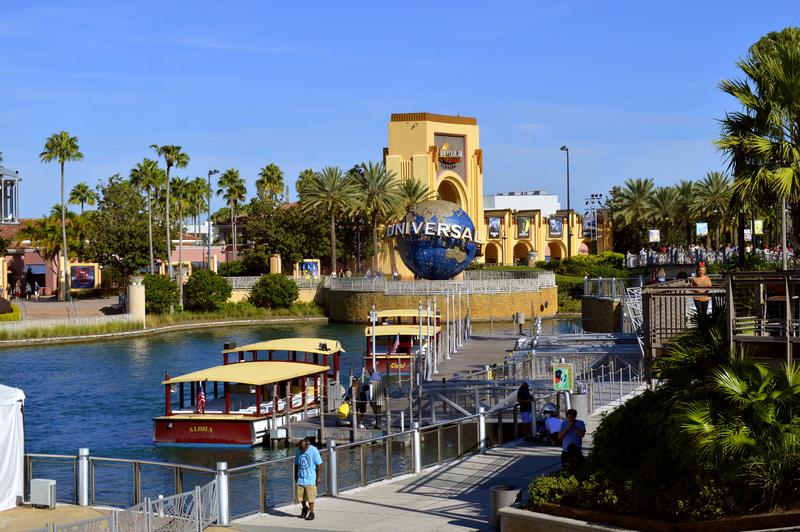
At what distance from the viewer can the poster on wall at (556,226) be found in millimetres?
115812

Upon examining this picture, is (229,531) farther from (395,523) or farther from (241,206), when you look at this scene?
(241,206)

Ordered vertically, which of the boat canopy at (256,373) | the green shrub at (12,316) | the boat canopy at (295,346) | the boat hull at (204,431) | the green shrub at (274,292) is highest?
the green shrub at (274,292)

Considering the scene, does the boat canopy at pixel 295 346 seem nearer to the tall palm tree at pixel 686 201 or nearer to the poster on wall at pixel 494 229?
the tall palm tree at pixel 686 201

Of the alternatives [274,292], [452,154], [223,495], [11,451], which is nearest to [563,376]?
[223,495]

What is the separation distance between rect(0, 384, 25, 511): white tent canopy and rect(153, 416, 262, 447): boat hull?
1128 cm

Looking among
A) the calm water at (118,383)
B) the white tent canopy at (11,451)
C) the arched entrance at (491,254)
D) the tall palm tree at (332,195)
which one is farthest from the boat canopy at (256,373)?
the arched entrance at (491,254)

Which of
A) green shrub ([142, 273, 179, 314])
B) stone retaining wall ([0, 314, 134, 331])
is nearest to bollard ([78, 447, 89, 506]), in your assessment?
stone retaining wall ([0, 314, 134, 331])

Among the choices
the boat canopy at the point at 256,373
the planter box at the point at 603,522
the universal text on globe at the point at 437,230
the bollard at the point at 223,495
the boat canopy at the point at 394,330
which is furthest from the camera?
the universal text on globe at the point at 437,230

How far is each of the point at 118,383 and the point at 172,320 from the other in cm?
2694

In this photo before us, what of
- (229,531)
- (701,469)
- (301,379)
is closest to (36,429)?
(301,379)

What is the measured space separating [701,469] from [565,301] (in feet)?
220

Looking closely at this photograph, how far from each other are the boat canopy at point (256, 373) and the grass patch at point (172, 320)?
33945mm

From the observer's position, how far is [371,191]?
84125 millimetres

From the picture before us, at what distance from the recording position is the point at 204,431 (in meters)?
27.8
